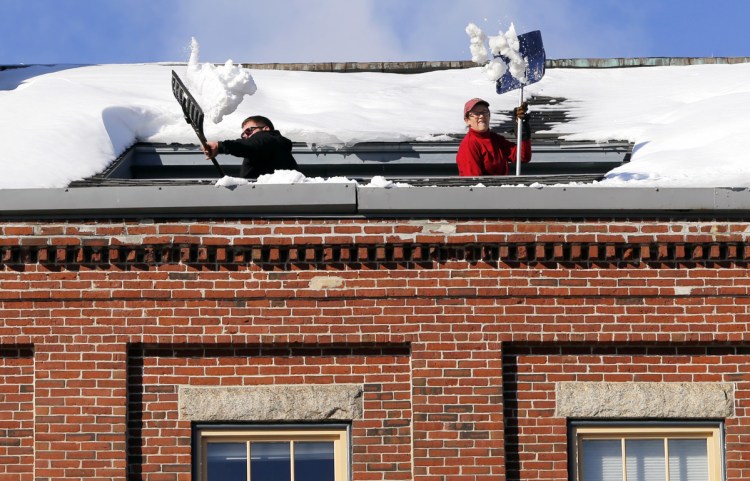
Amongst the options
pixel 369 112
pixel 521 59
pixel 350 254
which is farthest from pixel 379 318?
pixel 369 112

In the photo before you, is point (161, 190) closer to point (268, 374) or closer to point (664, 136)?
point (268, 374)

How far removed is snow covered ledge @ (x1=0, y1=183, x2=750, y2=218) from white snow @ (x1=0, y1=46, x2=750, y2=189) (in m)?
0.37

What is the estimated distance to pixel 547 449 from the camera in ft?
40.8

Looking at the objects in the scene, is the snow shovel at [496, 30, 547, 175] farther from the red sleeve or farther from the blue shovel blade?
the red sleeve

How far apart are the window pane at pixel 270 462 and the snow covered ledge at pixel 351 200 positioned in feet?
6.21

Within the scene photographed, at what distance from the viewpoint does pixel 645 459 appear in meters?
12.6

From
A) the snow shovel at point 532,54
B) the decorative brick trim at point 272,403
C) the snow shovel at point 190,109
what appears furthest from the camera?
the snow shovel at point 532,54

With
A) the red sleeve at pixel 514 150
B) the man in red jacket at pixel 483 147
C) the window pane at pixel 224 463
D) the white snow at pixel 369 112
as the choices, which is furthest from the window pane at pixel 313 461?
the red sleeve at pixel 514 150

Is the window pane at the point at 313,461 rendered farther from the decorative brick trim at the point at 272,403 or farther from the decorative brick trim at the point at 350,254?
the decorative brick trim at the point at 350,254

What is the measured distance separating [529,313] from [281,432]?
2.24m

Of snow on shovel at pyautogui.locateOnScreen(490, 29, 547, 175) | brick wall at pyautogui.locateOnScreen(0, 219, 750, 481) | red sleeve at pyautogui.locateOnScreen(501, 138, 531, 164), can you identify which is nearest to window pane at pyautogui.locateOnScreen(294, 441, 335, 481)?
brick wall at pyautogui.locateOnScreen(0, 219, 750, 481)

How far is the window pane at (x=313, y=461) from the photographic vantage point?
12453mm

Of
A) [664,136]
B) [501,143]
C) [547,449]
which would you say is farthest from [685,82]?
[547,449]

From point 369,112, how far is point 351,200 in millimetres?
5228
